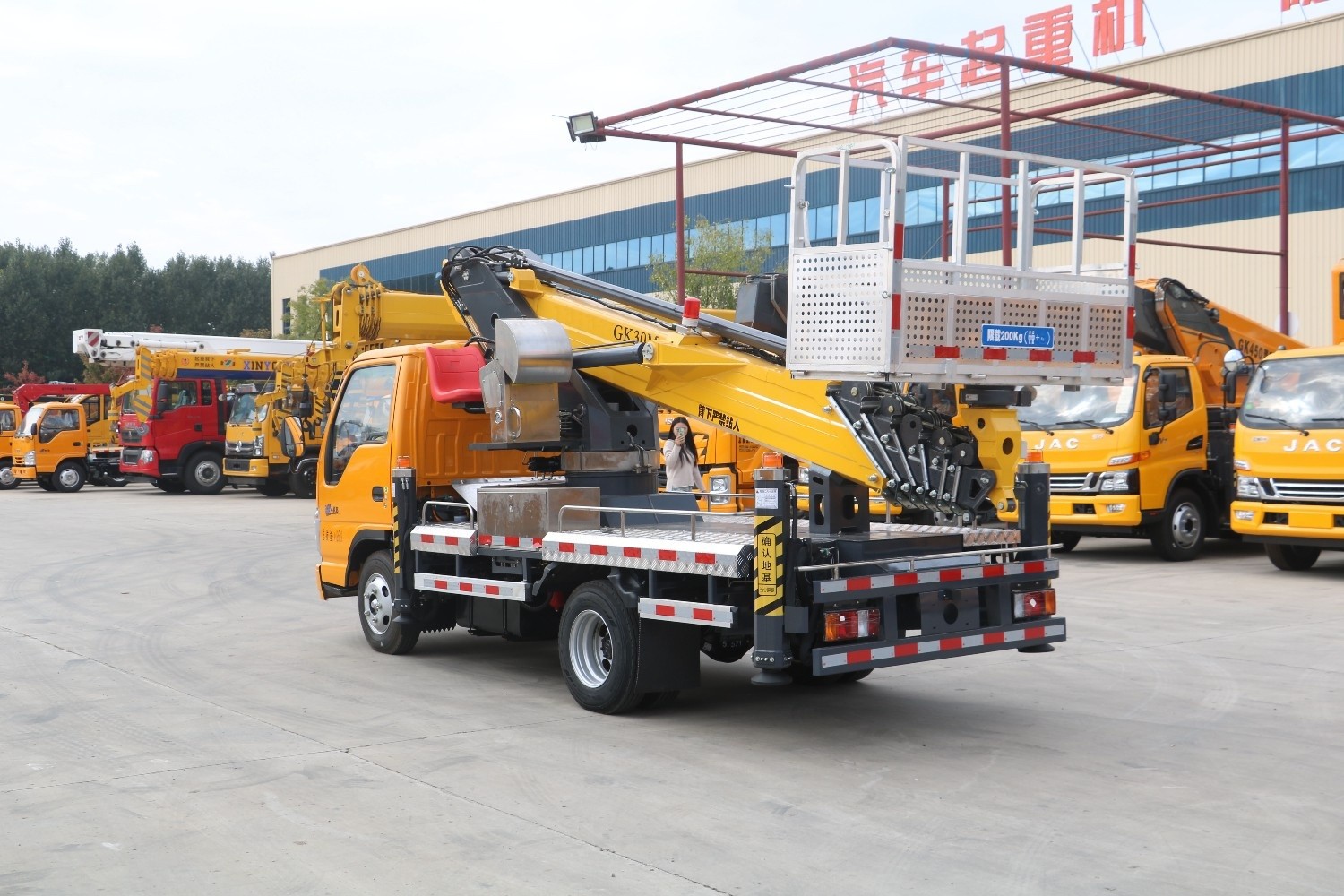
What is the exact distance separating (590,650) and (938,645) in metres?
2.07

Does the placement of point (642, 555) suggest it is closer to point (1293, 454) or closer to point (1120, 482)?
point (1293, 454)

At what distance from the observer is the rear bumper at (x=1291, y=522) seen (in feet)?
46.2

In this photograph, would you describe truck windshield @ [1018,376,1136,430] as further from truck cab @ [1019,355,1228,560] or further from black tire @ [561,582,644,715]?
black tire @ [561,582,644,715]

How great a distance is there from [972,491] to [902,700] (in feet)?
5.87

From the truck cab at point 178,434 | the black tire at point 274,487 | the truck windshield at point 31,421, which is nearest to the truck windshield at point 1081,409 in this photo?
the black tire at point 274,487

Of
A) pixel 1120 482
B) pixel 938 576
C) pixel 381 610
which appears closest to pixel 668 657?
pixel 938 576

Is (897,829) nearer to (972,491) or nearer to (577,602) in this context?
(972,491)

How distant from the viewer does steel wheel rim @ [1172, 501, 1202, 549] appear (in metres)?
16.6

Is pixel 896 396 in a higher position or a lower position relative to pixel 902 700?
higher

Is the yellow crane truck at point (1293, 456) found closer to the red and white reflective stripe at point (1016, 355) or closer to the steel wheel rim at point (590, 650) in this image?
the red and white reflective stripe at point (1016, 355)

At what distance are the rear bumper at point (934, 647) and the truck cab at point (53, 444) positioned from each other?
1315 inches

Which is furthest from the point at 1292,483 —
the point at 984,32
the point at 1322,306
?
the point at 984,32

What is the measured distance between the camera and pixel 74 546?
19219 mm

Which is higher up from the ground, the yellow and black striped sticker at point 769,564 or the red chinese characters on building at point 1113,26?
the red chinese characters on building at point 1113,26
